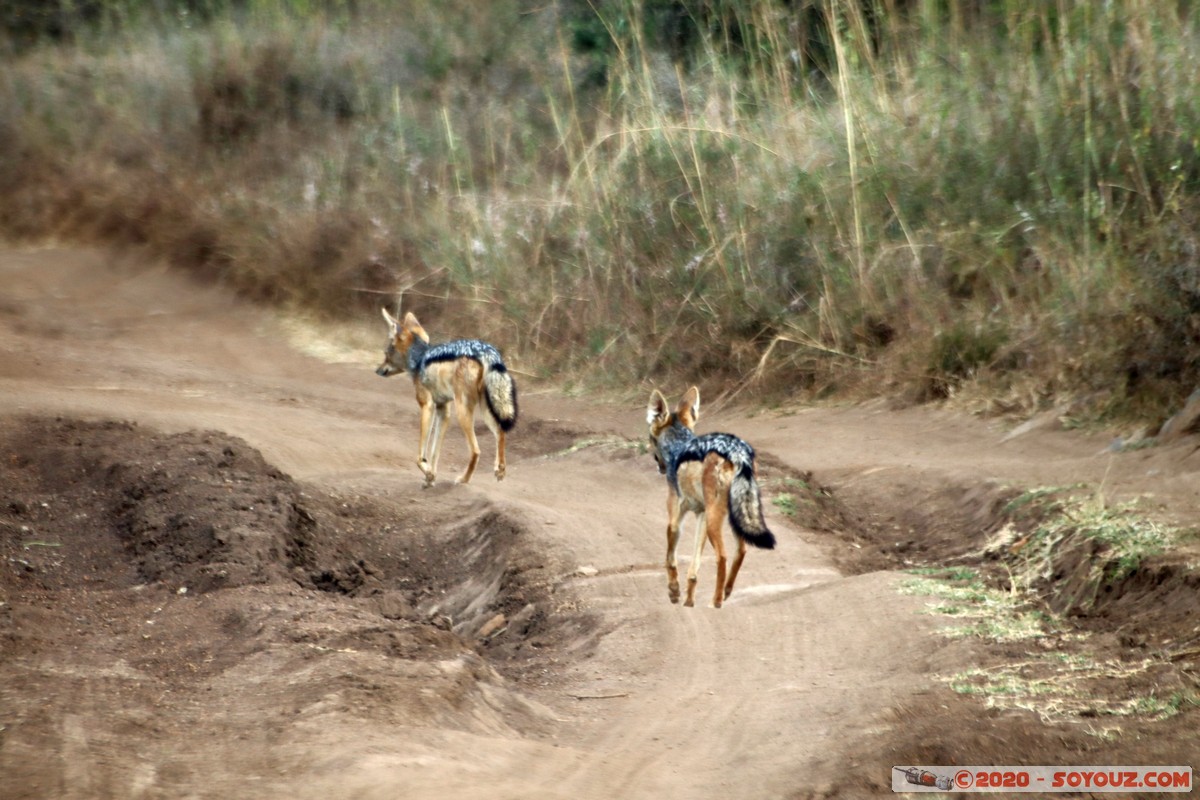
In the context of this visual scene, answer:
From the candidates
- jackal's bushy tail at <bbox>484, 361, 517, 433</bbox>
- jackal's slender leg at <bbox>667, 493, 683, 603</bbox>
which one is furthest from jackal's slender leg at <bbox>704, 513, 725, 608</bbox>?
jackal's bushy tail at <bbox>484, 361, 517, 433</bbox>

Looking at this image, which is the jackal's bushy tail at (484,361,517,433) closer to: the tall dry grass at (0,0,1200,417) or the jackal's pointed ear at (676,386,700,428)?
the jackal's pointed ear at (676,386,700,428)

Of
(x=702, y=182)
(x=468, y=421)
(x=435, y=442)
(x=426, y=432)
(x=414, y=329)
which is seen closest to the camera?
(x=468, y=421)

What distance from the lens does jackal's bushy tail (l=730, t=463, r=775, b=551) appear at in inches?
298

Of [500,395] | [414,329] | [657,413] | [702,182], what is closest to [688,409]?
[657,413]

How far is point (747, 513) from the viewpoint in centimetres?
760

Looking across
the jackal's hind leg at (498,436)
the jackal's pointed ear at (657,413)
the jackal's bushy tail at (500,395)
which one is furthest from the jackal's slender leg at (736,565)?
the jackal's hind leg at (498,436)

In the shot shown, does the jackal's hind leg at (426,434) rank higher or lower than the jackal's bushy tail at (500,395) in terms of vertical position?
lower

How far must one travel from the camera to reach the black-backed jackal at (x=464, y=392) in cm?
1182

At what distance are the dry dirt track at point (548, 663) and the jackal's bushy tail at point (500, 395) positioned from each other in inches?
26.3

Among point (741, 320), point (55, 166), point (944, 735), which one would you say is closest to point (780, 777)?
point (944, 735)

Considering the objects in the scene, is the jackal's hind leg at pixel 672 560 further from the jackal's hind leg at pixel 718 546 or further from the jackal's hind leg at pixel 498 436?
the jackal's hind leg at pixel 498 436

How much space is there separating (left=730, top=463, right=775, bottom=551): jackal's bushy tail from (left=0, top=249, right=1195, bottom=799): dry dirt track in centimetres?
74

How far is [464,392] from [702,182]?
714 centimetres

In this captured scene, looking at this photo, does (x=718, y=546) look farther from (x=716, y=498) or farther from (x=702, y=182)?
(x=702, y=182)
